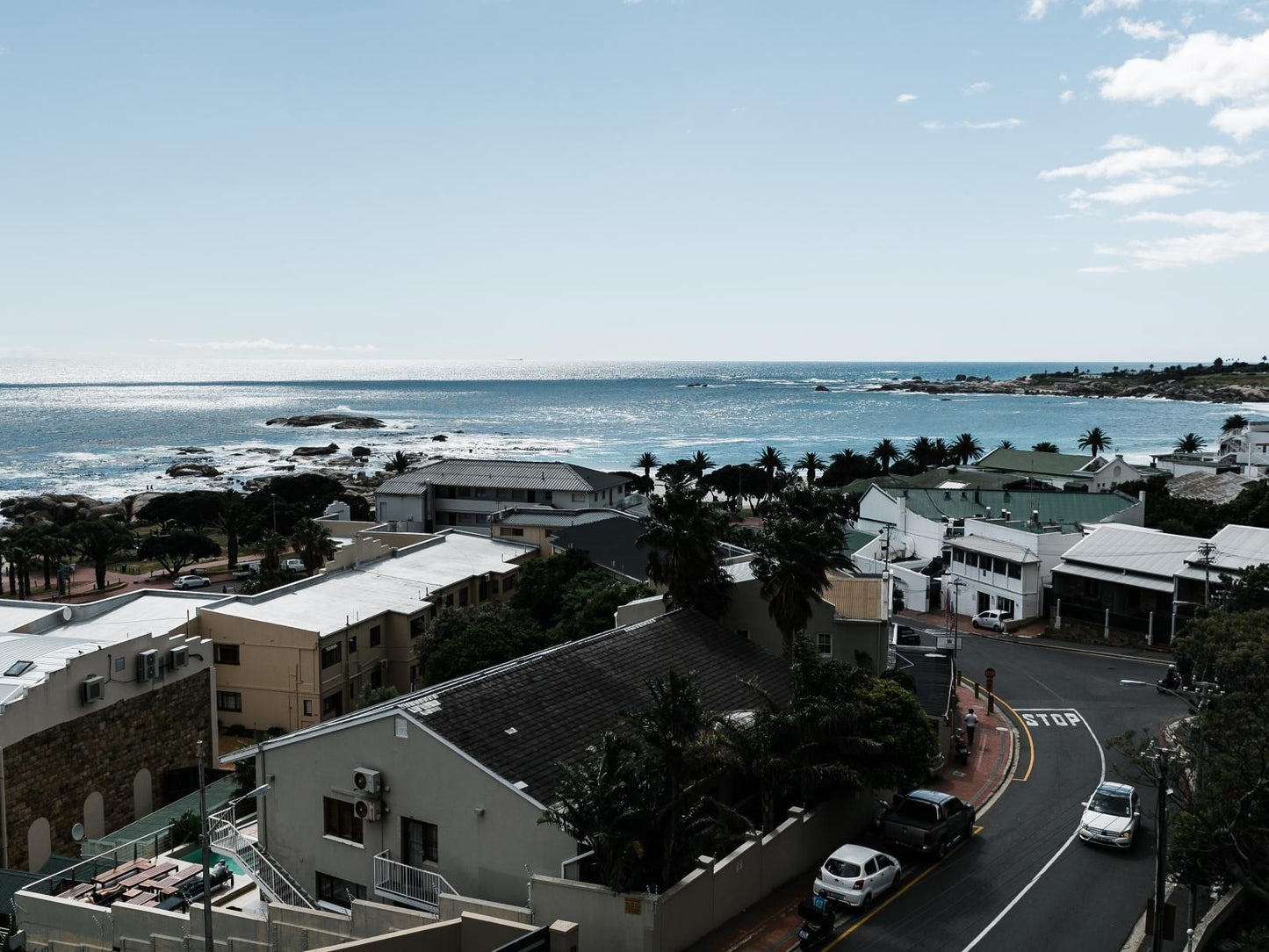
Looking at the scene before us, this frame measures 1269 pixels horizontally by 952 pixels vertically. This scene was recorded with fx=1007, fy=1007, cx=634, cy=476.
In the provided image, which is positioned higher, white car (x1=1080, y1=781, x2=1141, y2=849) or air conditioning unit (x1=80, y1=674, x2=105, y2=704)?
air conditioning unit (x1=80, y1=674, x2=105, y2=704)

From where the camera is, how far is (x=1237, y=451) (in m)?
117

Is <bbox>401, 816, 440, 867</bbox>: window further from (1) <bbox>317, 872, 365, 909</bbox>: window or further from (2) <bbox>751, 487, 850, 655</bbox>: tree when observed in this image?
(2) <bbox>751, 487, 850, 655</bbox>: tree

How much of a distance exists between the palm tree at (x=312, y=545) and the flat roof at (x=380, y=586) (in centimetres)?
622

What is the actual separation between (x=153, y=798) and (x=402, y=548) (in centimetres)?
2806

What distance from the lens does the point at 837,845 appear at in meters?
28.6

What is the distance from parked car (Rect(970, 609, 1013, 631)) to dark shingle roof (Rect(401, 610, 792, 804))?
96.4 feet

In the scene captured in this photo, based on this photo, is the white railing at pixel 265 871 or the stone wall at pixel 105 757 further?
the stone wall at pixel 105 757

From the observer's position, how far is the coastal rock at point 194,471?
161 meters

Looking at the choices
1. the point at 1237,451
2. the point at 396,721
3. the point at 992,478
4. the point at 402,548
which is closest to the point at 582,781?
the point at 396,721

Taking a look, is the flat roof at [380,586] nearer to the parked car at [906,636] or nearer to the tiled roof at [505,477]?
the tiled roof at [505,477]

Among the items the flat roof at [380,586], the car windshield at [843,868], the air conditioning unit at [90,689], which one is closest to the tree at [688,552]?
the car windshield at [843,868]

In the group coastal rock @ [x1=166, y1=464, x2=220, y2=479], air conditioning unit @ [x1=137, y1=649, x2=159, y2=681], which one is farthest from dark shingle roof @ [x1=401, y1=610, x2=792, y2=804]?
coastal rock @ [x1=166, y1=464, x2=220, y2=479]

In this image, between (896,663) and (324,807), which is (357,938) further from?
(896,663)

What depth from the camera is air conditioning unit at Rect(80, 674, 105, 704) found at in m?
Answer: 34.8
